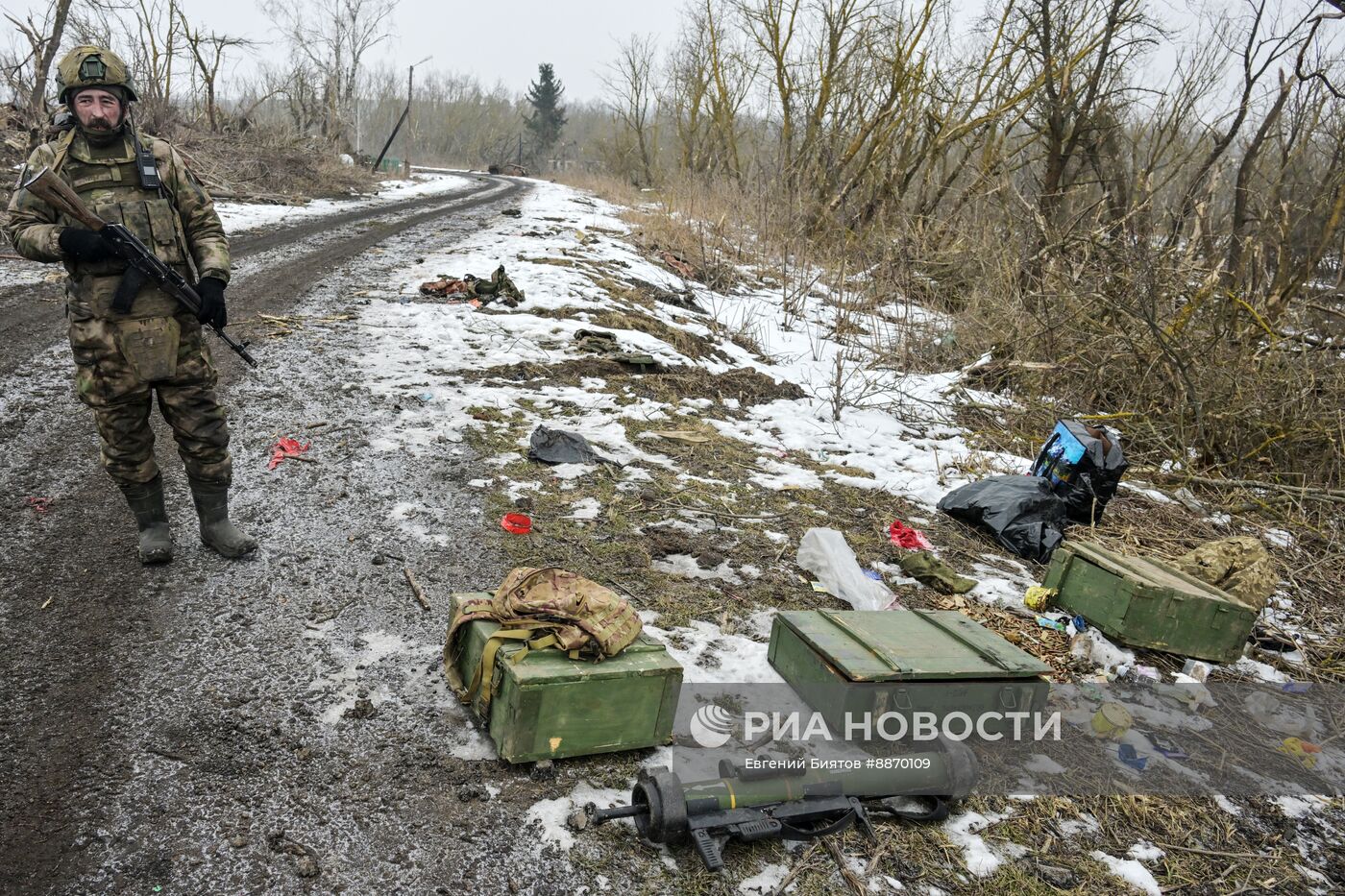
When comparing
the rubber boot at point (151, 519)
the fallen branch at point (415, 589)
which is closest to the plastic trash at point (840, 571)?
the fallen branch at point (415, 589)

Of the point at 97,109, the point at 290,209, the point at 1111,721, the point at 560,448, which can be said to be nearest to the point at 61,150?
the point at 97,109

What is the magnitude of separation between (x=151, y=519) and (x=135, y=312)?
879mm

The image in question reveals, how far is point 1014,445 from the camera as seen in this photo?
21.7 ft

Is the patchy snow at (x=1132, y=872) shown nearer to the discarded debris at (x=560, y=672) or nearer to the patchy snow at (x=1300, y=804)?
the patchy snow at (x=1300, y=804)

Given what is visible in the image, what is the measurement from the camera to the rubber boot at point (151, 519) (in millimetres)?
3283

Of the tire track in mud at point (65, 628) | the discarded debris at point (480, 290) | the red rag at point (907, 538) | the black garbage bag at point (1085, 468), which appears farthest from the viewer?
the discarded debris at point (480, 290)

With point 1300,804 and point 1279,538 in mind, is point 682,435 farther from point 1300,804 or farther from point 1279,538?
point 1279,538

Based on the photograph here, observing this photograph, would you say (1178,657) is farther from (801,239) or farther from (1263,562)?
(801,239)

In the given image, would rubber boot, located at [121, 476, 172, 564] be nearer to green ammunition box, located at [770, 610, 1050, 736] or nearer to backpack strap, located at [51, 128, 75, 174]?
backpack strap, located at [51, 128, 75, 174]

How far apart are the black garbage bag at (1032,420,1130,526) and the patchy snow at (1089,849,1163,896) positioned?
2.77m

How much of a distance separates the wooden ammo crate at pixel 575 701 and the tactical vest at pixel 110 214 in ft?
6.29

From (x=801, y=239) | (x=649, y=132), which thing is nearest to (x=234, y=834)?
(x=801, y=239)

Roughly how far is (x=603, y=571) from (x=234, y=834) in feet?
6.28

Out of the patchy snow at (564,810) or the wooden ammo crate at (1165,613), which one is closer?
the patchy snow at (564,810)
